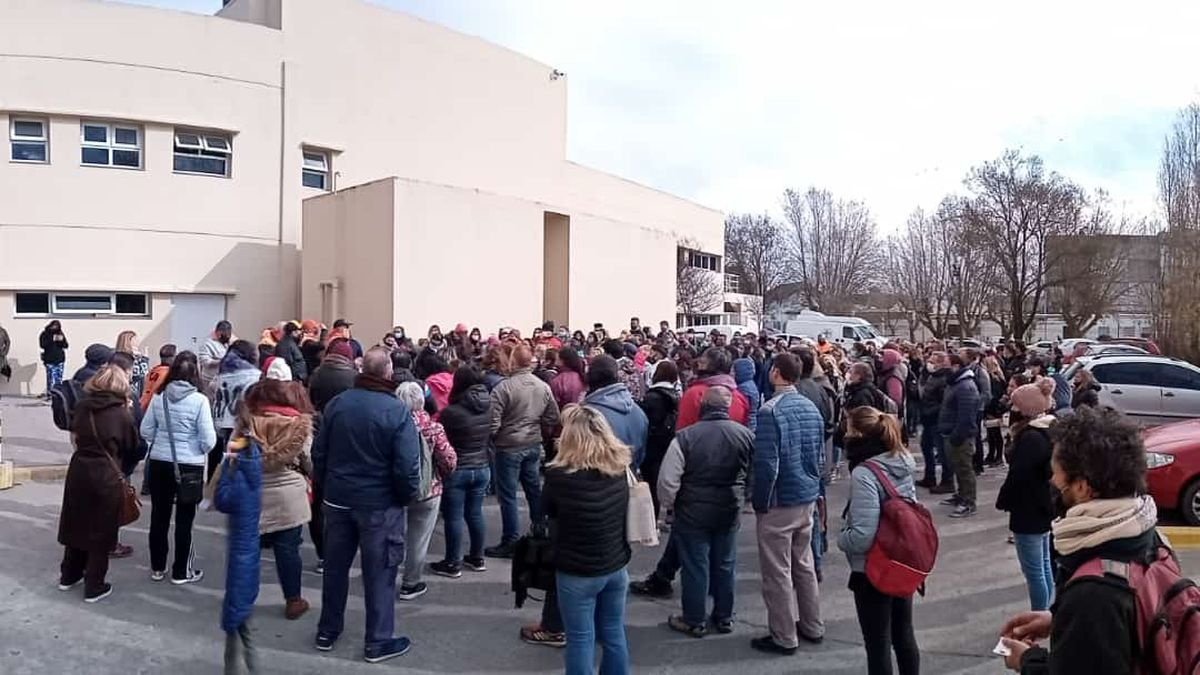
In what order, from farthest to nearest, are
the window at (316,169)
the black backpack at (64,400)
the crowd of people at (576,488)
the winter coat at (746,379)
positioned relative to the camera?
the window at (316,169) → the winter coat at (746,379) → the black backpack at (64,400) → the crowd of people at (576,488)

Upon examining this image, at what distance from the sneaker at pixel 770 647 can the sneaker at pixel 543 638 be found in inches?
52.0

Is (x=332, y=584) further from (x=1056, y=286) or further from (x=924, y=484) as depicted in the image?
(x=1056, y=286)

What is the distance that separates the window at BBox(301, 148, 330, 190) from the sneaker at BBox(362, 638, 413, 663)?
18597mm

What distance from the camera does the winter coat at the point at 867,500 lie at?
13.8ft

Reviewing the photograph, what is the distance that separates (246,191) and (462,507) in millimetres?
16435

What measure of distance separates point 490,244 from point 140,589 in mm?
14478

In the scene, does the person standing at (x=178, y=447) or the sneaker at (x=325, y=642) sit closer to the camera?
the sneaker at (x=325, y=642)

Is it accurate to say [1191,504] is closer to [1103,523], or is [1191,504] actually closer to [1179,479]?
[1179,479]

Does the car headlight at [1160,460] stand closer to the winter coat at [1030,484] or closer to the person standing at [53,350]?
the winter coat at [1030,484]

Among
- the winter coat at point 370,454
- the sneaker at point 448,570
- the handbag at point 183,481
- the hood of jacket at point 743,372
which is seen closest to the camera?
the winter coat at point 370,454

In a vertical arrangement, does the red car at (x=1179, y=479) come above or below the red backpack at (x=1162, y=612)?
below

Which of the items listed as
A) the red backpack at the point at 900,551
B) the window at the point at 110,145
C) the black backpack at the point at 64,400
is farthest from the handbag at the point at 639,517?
the window at the point at 110,145

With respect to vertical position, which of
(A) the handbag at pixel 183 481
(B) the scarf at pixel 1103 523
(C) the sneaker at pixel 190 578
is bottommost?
(C) the sneaker at pixel 190 578

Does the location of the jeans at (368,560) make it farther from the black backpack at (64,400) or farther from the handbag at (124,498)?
the black backpack at (64,400)
